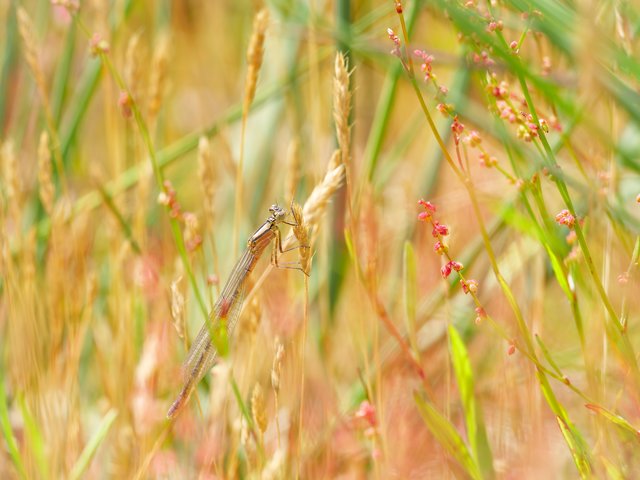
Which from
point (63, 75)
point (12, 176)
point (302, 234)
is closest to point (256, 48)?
point (302, 234)

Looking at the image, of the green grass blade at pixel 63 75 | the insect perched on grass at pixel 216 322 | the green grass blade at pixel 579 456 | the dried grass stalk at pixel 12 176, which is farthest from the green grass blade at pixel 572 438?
the green grass blade at pixel 63 75

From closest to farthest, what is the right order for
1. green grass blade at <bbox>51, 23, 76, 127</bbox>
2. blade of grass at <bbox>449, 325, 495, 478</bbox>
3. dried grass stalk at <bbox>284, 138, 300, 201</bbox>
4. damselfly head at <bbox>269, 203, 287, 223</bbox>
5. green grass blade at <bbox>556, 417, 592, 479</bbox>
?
green grass blade at <bbox>556, 417, 592, 479</bbox>
blade of grass at <bbox>449, 325, 495, 478</bbox>
dried grass stalk at <bbox>284, 138, 300, 201</bbox>
damselfly head at <bbox>269, 203, 287, 223</bbox>
green grass blade at <bbox>51, 23, 76, 127</bbox>

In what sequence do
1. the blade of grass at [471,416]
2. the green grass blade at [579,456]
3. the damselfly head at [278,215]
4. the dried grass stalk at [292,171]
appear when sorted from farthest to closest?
the damselfly head at [278,215] → the dried grass stalk at [292,171] → the blade of grass at [471,416] → the green grass blade at [579,456]

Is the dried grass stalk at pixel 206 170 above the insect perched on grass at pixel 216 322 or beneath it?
above

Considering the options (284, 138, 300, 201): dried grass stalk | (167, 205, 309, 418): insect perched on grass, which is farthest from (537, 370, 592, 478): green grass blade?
(284, 138, 300, 201): dried grass stalk

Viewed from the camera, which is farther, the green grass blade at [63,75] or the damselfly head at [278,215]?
the green grass blade at [63,75]

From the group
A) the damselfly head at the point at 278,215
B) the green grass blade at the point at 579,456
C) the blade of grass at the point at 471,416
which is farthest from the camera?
the damselfly head at the point at 278,215

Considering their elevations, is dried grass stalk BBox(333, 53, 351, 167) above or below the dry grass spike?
above

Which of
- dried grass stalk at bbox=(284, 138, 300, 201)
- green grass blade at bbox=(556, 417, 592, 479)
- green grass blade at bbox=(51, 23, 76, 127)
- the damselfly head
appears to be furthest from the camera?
green grass blade at bbox=(51, 23, 76, 127)

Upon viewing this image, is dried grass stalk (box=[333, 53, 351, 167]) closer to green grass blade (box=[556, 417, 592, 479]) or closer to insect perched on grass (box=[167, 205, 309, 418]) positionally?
insect perched on grass (box=[167, 205, 309, 418])

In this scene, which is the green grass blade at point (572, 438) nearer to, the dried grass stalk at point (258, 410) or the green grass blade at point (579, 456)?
the green grass blade at point (579, 456)
